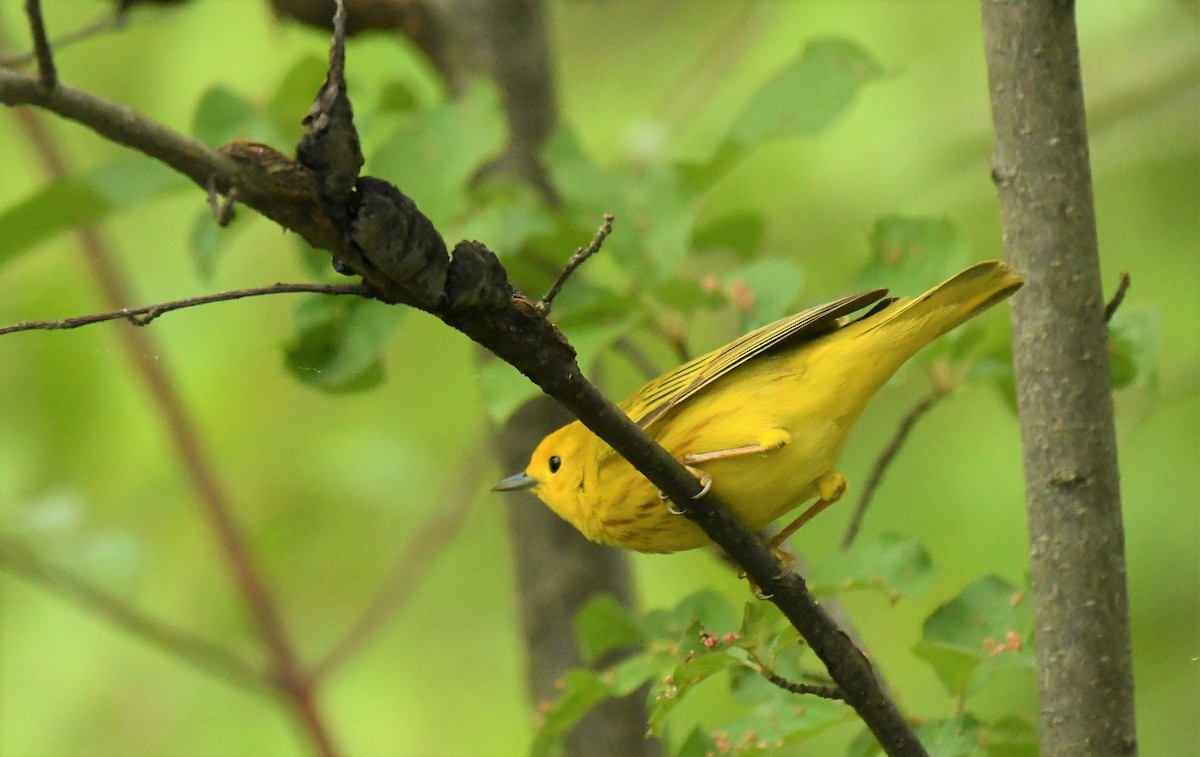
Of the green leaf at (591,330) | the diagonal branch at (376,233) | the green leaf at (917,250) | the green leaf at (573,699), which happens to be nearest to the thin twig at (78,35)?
the diagonal branch at (376,233)

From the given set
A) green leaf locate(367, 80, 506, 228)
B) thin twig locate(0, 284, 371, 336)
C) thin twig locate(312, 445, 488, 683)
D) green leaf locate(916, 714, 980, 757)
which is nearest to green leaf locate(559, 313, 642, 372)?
green leaf locate(367, 80, 506, 228)

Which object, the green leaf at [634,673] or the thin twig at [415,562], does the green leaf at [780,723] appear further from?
the thin twig at [415,562]

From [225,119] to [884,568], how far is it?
2.05 m

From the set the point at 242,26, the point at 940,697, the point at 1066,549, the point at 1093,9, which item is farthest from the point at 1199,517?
the point at 242,26

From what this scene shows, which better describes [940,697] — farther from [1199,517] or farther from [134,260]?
[134,260]

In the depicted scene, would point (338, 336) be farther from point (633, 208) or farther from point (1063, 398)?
point (1063, 398)

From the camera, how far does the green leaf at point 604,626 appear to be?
9.30 ft

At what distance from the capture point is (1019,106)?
2479 millimetres

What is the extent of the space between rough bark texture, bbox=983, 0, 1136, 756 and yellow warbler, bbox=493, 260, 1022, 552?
0.24 meters

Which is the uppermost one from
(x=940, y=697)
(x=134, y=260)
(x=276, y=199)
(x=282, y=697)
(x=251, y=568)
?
(x=134, y=260)

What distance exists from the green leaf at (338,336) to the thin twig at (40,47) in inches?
62.0

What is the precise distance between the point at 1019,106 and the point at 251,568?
283 cm

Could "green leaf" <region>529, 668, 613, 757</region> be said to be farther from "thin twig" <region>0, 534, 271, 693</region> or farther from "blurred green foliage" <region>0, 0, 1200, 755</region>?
"thin twig" <region>0, 534, 271, 693</region>

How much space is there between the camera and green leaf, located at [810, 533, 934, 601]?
2.57 meters
